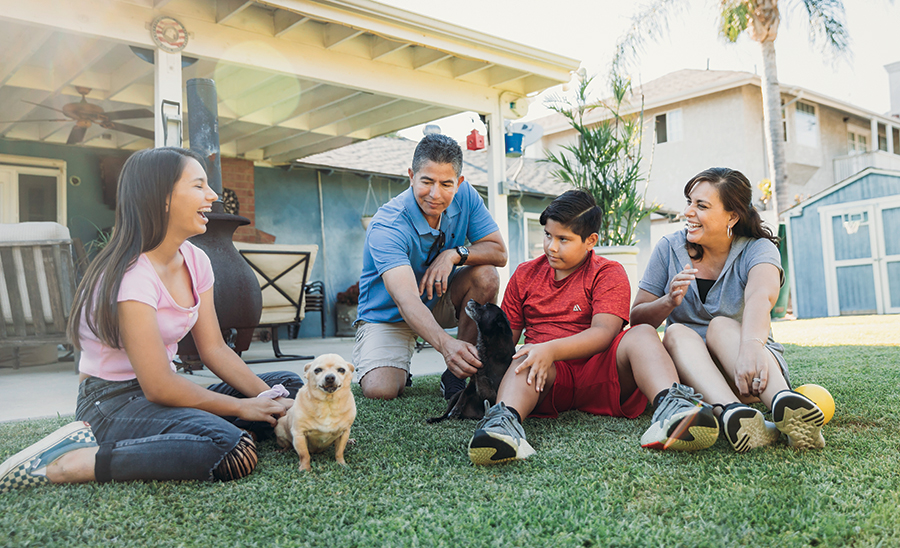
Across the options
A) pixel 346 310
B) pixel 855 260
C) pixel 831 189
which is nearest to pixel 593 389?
pixel 346 310

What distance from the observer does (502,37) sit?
581 centimetres

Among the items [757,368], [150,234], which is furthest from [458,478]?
[150,234]

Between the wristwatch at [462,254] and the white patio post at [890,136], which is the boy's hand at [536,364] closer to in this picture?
the wristwatch at [462,254]

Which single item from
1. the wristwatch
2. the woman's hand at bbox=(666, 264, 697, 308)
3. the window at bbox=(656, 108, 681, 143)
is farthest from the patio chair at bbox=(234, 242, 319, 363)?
the window at bbox=(656, 108, 681, 143)

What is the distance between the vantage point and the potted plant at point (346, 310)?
9.03m

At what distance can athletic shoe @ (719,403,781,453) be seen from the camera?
1.75 m

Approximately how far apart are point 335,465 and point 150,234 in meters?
0.95

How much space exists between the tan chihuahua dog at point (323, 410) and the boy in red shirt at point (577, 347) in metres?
0.45

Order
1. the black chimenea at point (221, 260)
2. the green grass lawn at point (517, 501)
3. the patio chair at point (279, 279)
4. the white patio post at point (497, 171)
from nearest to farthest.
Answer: the green grass lawn at point (517, 501) → the black chimenea at point (221, 260) → the patio chair at point (279, 279) → the white patio post at point (497, 171)

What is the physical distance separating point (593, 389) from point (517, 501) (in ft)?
3.51

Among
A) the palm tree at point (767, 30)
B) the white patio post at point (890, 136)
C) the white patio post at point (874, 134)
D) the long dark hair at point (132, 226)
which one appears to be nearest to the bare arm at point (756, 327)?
the long dark hair at point (132, 226)

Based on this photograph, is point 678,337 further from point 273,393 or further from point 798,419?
point 273,393

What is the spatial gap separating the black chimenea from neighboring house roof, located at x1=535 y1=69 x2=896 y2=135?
12.4 metres

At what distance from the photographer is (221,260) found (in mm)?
3686
